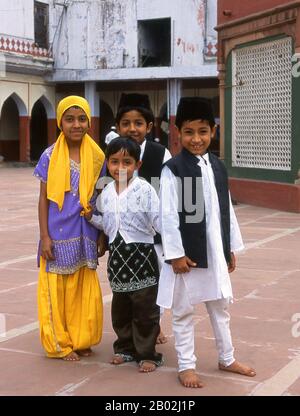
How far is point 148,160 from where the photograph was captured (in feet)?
12.3

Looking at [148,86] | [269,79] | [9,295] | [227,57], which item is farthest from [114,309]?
[148,86]

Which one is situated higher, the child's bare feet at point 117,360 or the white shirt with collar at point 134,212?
the white shirt with collar at point 134,212

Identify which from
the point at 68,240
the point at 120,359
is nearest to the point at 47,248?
the point at 68,240

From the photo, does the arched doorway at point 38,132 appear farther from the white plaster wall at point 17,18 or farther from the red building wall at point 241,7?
the red building wall at point 241,7

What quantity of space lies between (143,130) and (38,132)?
2496 cm

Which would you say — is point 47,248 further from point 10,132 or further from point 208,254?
point 10,132

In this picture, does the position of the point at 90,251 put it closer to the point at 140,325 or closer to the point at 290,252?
the point at 140,325

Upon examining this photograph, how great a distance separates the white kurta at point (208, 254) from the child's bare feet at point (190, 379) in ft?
1.12

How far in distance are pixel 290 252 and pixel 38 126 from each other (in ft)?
72.7

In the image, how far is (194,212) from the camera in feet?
10.7

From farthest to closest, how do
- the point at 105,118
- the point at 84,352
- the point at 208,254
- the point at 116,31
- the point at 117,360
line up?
the point at 105,118
the point at 116,31
the point at 84,352
the point at 117,360
the point at 208,254

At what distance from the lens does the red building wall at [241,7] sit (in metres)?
10.8

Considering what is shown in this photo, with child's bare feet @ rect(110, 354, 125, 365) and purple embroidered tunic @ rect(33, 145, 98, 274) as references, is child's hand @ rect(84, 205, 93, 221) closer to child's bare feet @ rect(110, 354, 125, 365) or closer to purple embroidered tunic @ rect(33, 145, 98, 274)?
purple embroidered tunic @ rect(33, 145, 98, 274)

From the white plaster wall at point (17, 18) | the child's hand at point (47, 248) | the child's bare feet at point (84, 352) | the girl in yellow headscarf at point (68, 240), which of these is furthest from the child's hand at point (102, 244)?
the white plaster wall at point (17, 18)
